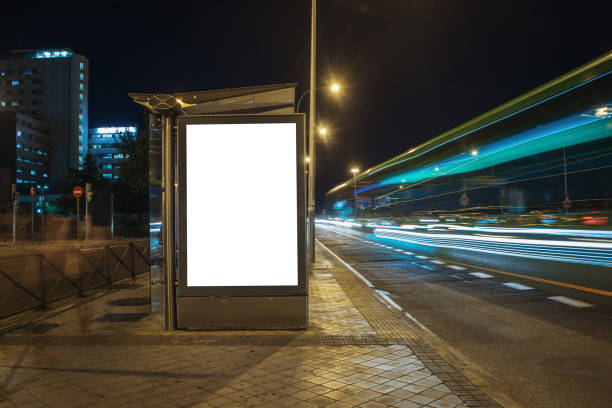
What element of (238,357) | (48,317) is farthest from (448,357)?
(48,317)

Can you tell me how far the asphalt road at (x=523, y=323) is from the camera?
14.4ft

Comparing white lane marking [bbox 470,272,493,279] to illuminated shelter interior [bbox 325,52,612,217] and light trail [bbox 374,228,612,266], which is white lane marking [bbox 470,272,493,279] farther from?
light trail [bbox 374,228,612,266]

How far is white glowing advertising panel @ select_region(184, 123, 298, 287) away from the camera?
602 centimetres

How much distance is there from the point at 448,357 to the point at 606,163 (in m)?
10.5

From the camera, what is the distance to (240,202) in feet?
19.8

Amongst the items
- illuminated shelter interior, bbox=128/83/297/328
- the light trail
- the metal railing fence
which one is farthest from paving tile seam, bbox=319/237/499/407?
the light trail

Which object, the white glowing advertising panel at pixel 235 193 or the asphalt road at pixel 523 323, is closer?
the asphalt road at pixel 523 323

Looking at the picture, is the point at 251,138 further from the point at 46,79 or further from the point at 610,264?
the point at 46,79

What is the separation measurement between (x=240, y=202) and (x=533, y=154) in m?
12.9

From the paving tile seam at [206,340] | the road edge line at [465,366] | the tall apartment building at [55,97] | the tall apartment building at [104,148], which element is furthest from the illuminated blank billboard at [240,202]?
the tall apartment building at [104,148]

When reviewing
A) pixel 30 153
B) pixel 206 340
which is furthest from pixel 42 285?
pixel 30 153

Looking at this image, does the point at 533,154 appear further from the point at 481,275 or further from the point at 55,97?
the point at 55,97

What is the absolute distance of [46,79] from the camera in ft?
336

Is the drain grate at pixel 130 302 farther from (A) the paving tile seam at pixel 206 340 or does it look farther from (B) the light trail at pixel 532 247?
(B) the light trail at pixel 532 247
